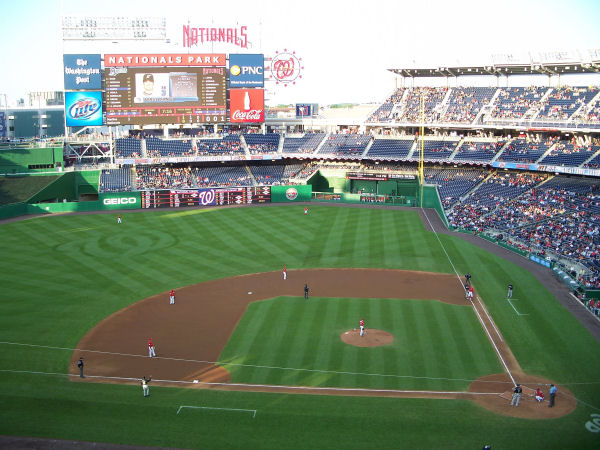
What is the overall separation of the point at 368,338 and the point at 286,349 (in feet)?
13.7

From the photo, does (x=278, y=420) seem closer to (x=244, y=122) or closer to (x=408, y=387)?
(x=408, y=387)

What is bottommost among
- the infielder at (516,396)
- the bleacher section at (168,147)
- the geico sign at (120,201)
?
the infielder at (516,396)

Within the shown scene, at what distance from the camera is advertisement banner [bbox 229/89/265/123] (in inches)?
2751

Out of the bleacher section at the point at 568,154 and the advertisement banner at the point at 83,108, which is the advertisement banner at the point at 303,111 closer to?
the advertisement banner at the point at 83,108

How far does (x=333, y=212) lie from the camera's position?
60406mm

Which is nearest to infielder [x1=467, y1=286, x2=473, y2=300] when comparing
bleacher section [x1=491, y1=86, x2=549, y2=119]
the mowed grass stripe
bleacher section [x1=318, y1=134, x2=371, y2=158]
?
the mowed grass stripe

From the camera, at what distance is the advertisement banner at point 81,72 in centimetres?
6494

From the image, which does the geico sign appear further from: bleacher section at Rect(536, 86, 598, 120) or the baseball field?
bleacher section at Rect(536, 86, 598, 120)

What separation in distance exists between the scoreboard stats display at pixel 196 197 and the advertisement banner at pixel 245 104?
1096 centimetres

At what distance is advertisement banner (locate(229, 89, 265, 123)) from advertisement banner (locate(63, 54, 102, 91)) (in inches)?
635

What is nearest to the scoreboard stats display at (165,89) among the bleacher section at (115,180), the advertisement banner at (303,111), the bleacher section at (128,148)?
the bleacher section at (128,148)

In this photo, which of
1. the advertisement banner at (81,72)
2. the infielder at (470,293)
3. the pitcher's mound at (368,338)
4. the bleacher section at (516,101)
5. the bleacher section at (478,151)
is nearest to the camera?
the pitcher's mound at (368,338)

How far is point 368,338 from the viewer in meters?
27.0

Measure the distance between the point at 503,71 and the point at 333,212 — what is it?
27276 mm
